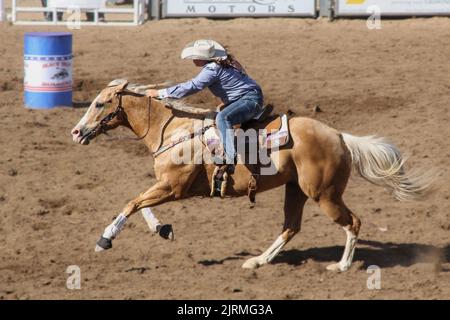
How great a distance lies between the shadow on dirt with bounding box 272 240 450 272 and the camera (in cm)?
963

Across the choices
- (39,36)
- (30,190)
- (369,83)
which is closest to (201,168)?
(30,190)

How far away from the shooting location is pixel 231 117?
921 centimetres

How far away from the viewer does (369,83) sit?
16.4 metres

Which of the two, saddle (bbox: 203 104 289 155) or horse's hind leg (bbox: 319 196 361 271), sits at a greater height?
saddle (bbox: 203 104 289 155)

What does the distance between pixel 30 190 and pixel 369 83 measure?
21.9ft

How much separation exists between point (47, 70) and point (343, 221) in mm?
7109

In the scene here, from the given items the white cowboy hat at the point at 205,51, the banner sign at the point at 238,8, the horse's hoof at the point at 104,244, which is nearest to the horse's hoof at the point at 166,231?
the horse's hoof at the point at 104,244

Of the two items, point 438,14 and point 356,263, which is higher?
point 438,14

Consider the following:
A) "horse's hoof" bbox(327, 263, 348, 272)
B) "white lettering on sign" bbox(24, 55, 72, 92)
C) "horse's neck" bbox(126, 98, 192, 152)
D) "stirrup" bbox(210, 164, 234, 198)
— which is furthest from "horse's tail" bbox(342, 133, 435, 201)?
"white lettering on sign" bbox(24, 55, 72, 92)

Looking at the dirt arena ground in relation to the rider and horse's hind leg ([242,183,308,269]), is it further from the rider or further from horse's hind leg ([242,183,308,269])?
the rider

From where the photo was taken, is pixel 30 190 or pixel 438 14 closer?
pixel 30 190

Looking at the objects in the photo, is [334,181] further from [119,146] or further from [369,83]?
[369,83]

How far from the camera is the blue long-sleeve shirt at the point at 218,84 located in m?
9.17

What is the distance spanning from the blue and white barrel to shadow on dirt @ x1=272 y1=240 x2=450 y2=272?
6.40 metres
